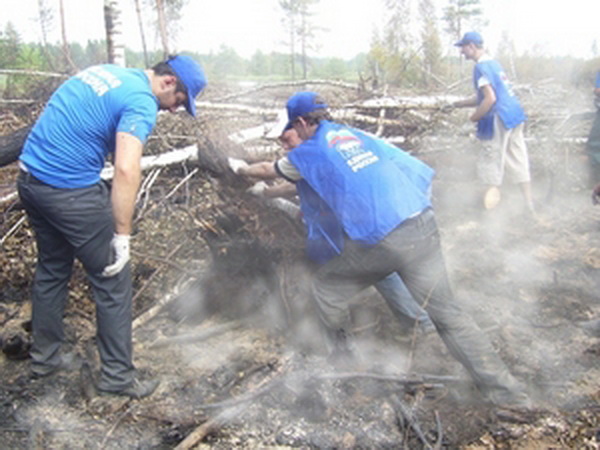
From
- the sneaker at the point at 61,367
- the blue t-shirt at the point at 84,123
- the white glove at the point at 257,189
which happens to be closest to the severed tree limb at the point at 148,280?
the sneaker at the point at 61,367

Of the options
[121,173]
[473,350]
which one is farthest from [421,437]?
[121,173]

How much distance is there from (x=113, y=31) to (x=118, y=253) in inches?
223

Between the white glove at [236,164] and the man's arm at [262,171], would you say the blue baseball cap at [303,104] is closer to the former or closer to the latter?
the man's arm at [262,171]

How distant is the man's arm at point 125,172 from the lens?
2.86 metres

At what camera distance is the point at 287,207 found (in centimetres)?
420

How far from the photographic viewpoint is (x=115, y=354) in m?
3.29

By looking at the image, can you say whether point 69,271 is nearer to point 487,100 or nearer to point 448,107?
point 487,100

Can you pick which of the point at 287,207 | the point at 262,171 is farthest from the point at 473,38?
the point at 262,171

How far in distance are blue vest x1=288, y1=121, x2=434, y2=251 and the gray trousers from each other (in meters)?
1.27

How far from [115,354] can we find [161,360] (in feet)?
1.90

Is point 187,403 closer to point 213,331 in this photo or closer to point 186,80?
point 213,331

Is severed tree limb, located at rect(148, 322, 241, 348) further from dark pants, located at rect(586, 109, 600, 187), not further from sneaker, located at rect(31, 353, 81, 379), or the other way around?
dark pants, located at rect(586, 109, 600, 187)

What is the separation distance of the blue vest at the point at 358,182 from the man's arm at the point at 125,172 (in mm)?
925

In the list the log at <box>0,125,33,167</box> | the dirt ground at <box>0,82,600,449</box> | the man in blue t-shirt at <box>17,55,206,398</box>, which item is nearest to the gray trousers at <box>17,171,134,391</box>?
the man in blue t-shirt at <box>17,55,206,398</box>
